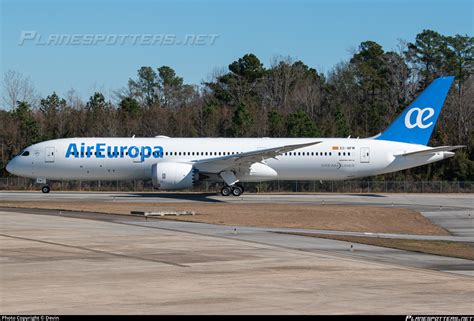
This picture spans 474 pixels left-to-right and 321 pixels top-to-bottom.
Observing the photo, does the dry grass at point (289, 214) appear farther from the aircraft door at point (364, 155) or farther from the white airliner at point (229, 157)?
the aircraft door at point (364, 155)

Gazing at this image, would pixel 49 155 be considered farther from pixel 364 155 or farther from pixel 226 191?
pixel 364 155

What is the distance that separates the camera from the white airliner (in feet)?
182

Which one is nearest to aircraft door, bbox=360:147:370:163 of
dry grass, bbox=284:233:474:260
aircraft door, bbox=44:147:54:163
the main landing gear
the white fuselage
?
the white fuselage

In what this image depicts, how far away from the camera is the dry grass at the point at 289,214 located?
3862 centimetres

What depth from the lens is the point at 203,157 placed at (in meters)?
57.4

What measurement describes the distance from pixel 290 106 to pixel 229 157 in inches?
2097

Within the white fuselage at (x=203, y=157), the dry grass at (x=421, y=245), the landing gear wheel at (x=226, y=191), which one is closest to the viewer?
the dry grass at (x=421, y=245)

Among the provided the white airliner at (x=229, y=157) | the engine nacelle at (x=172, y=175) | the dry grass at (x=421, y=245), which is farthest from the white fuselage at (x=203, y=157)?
the dry grass at (x=421, y=245)

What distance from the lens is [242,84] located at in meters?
111

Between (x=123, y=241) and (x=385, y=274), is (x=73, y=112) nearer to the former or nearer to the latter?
(x=123, y=241)

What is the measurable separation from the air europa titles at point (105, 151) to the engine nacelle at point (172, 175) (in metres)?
2.30

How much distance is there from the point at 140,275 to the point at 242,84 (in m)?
91.6

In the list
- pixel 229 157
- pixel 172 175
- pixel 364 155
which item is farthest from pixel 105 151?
pixel 364 155

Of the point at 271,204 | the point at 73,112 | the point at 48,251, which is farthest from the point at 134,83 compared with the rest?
the point at 48,251
